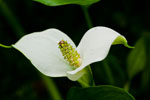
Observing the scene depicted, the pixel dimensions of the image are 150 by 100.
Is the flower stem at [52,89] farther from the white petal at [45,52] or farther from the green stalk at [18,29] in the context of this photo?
the white petal at [45,52]

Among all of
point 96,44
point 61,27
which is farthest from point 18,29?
point 96,44

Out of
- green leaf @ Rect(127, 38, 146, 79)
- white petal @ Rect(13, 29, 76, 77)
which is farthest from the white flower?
green leaf @ Rect(127, 38, 146, 79)

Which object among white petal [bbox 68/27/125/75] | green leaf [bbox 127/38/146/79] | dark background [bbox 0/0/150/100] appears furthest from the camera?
dark background [bbox 0/0/150/100]

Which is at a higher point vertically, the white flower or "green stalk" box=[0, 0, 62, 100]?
the white flower

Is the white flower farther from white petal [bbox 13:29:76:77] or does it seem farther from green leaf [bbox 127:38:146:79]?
green leaf [bbox 127:38:146:79]

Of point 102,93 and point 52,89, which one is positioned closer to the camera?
point 102,93

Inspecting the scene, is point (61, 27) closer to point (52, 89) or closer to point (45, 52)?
point (52, 89)

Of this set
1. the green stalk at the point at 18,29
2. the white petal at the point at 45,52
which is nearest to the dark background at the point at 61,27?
the green stalk at the point at 18,29
